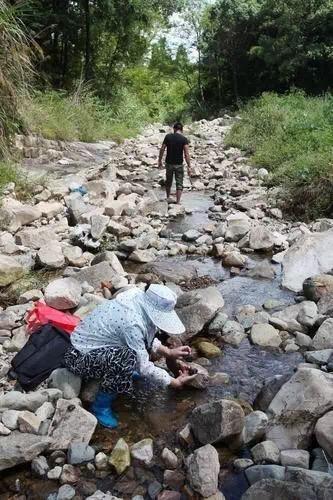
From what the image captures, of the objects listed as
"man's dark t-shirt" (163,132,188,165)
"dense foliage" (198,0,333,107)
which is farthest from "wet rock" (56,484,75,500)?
"dense foliage" (198,0,333,107)

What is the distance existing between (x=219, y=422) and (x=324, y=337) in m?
1.65

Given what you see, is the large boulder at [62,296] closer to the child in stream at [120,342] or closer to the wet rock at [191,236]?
the child in stream at [120,342]

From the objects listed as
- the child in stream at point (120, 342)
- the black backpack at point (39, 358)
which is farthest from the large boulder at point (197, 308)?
the black backpack at point (39, 358)

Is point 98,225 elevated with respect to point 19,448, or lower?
elevated

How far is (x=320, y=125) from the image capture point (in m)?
11.4

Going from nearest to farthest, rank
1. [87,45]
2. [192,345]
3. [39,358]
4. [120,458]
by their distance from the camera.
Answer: [120,458] < [39,358] < [192,345] < [87,45]

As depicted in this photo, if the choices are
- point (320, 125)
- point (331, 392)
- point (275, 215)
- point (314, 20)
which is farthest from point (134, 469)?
point (314, 20)

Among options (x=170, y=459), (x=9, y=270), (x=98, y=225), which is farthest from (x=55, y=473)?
(x=98, y=225)

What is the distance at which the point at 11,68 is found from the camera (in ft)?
26.0

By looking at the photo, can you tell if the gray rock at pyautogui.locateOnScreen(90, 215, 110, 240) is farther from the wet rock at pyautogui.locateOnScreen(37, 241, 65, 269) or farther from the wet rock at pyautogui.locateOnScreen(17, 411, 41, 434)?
the wet rock at pyautogui.locateOnScreen(17, 411, 41, 434)

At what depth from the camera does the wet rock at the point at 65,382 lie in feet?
11.6

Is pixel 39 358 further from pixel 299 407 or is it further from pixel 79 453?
pixel 299 407

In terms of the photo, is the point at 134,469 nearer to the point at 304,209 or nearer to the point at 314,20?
the point at 304,209

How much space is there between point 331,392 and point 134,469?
4.45ft
